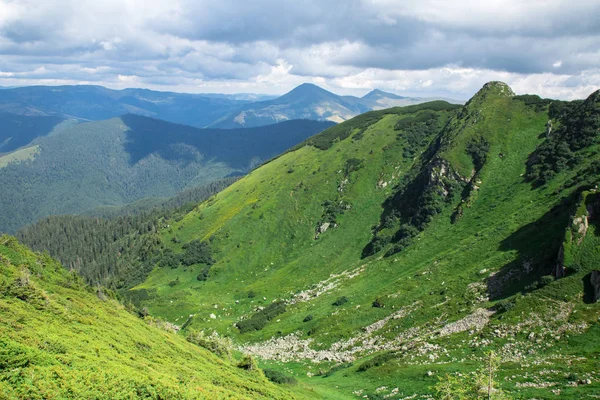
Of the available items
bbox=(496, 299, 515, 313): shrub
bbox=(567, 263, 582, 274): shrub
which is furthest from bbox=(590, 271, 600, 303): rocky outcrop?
bbox=(496, 299, 515, 313): shrub

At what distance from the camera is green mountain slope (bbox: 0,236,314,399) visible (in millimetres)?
24609

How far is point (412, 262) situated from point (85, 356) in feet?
242

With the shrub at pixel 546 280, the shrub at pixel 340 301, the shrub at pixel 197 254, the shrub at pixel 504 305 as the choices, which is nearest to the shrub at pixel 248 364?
the shrub at pixel 504 305

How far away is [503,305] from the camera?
54.7 meters

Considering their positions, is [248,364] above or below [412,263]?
below

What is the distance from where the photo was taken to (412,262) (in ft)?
299

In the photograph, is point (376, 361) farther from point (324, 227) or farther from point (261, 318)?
point (324, 227)

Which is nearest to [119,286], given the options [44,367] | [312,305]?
[312,305]

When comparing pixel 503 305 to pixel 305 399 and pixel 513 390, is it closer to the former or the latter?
pixel 513 390

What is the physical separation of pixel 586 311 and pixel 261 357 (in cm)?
5435

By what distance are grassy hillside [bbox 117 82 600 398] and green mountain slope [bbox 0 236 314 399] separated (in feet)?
64.7

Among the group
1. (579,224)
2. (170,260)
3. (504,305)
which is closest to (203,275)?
(170,260)

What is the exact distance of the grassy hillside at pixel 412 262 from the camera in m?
49.2

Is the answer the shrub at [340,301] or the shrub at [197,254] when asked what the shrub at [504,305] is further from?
the shrub at [197,254]
